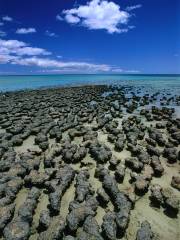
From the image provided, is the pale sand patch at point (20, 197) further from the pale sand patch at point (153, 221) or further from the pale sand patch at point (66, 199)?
the pale sand patch at point (153, 221)

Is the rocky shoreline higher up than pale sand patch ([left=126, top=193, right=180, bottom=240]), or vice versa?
the rocky shoreline

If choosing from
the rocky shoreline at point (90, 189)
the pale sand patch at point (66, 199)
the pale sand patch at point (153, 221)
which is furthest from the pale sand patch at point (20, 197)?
the pale sand patch at point (153, 221)

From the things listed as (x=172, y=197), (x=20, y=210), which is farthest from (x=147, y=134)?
(x=20, y=210)

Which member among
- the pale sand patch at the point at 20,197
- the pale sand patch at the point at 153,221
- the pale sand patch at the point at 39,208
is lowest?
the pale sand patch at the point at 153,221

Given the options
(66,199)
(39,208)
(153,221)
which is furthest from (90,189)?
(153,221)

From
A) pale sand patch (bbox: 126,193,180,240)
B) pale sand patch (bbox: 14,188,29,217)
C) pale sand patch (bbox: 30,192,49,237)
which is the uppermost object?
pale sand patch (bbox: 14,188,29,217)

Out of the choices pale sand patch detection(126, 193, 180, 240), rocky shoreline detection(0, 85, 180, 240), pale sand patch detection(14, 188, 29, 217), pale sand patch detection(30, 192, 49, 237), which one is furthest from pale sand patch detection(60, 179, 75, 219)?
pale sand patch detection(126, 193, 180, 240)

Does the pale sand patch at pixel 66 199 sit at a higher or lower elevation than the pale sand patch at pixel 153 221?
higher

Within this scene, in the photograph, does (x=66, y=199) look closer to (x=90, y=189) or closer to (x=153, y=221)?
(x=90, y=189)

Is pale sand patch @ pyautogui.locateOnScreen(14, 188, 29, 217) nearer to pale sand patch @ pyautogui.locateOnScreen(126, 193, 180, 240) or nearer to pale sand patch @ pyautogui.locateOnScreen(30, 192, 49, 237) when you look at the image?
pale sand patch @ pyautogui.locateOnScreen(30, 192, 49, 237)

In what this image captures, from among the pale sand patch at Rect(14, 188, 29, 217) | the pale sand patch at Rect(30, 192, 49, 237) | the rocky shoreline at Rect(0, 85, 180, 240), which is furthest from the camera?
the pale sand patch at Rect(14, 188, 29, 217)

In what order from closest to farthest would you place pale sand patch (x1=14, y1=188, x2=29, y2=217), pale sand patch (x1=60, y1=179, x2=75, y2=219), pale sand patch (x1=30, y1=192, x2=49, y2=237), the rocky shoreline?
the rocky shoreline, pale sand patch (x1=30, y1=192, x2=49, y2=237), pale sand patch (x1=60, y1=179, x2=75, y2=219), pale sand patch (x1=14, y1=188, x2=29, y2=217)

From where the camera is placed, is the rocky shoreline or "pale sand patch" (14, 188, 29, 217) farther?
"pale sand patch" (14, 188, 29, 217)

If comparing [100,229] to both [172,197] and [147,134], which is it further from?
[147,134]
